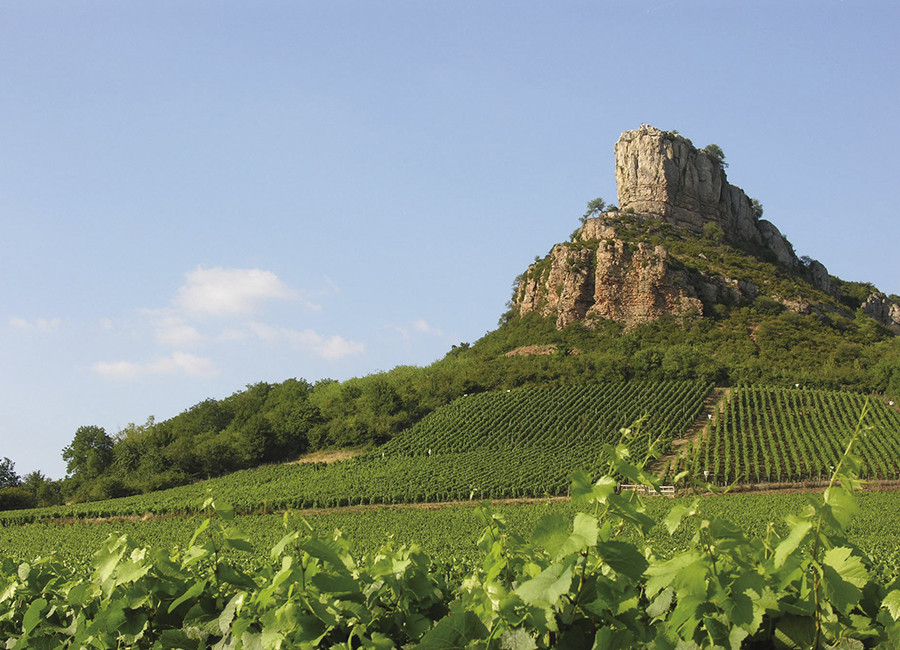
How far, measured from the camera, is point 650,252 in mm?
80688

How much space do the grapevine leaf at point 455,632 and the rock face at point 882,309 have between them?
11662 centimetres

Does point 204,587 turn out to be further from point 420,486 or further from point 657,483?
point 420,486

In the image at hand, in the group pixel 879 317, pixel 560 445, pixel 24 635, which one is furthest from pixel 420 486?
pixel 879 317

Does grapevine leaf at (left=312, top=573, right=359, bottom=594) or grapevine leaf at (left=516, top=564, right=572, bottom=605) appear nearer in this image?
grapevine leaf at (left=516, top=564, right=572, bottom=605)

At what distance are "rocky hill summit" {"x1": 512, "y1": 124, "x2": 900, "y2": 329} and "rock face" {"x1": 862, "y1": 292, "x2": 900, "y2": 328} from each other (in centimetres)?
22

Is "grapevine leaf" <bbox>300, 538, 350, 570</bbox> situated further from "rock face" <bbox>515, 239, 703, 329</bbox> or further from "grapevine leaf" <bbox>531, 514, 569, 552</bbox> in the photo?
"rock face" <bbox>515, 239, 703, 329</bbox>

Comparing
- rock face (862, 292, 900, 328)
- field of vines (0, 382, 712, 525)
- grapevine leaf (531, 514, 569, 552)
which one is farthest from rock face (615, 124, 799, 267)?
grapevine leaf (531, 514, 569, 552)

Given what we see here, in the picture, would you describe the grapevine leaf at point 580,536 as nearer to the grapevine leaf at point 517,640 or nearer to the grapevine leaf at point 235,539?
the grapevine leaf at point 517,640

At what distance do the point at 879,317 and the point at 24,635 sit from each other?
121 m

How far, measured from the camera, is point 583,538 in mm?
1625

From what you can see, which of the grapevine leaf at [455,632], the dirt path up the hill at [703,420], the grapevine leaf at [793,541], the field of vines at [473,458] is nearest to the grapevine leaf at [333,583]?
the grapevine leaf at [455,632]

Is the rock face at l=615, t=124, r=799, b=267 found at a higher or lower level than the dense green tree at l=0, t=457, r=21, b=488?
higher

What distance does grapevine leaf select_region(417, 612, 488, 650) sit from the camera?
1.81 m

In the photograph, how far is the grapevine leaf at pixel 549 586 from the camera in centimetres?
159
